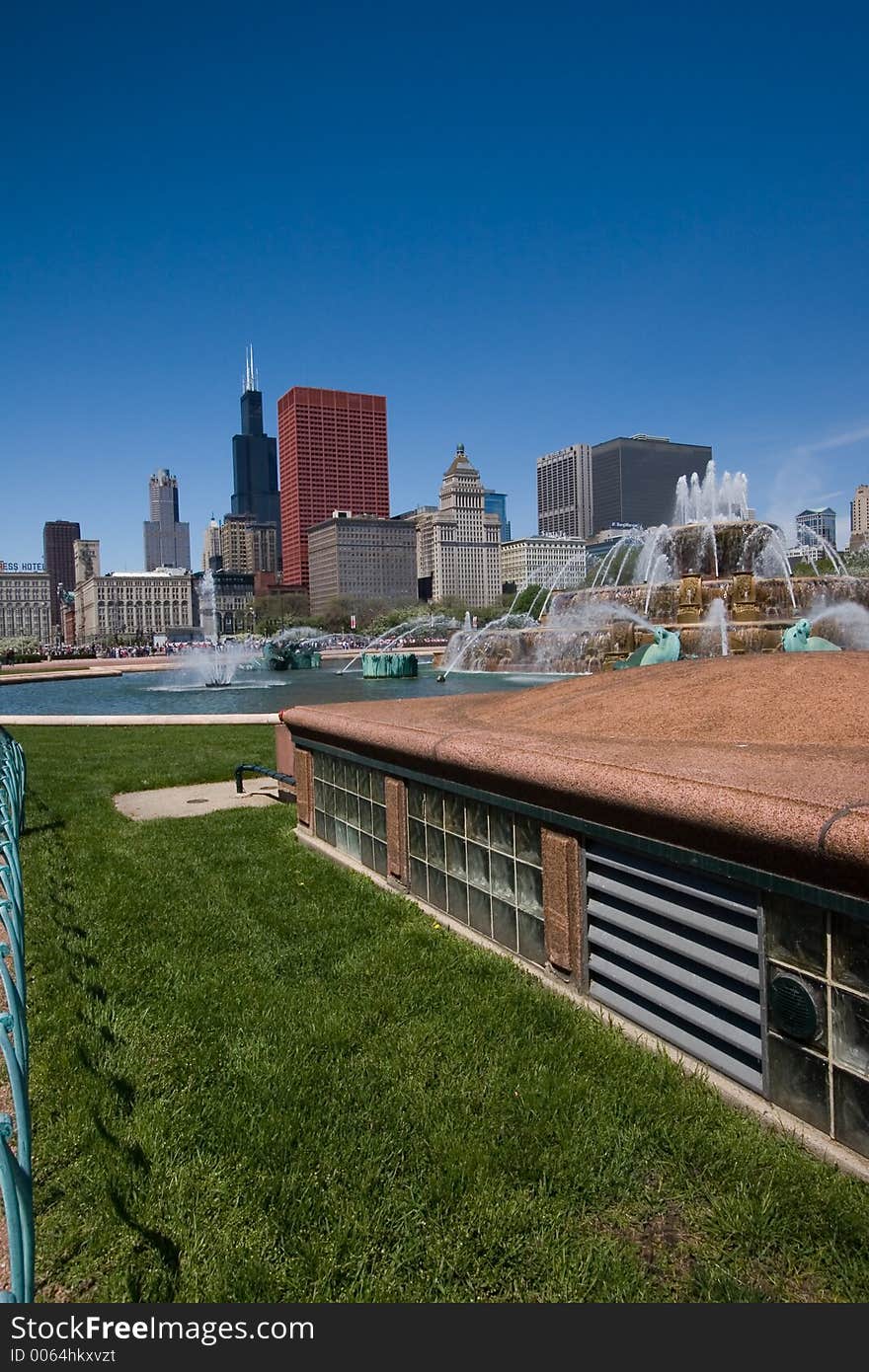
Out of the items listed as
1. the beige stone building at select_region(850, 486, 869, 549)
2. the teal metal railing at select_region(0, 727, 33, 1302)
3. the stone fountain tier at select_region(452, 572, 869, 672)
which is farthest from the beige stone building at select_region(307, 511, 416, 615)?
the teal metal railing at select_region(0, 727, 33, 1302)

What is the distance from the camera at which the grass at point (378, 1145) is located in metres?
2.91

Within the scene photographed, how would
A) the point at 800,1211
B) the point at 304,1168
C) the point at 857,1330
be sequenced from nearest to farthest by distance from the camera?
1. the point at 857,1330
2. the point at 800,1211
3. the point at 304,1168

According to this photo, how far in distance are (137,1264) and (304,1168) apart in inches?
27.4

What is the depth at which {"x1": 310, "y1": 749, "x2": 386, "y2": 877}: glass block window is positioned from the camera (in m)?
7.15

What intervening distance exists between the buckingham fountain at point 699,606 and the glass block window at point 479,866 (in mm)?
24013

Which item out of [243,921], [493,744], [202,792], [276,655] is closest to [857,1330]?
[493,744]

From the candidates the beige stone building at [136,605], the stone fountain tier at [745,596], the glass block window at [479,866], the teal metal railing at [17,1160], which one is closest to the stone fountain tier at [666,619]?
the stone fountain tier at [745,596]

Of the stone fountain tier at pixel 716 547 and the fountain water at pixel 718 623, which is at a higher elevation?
the stone fountain tier at pixel 716 547

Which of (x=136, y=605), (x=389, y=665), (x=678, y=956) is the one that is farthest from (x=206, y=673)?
(x=136, y=605)

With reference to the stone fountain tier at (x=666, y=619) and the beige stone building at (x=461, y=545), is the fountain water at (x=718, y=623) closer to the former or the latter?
the stone fountain tier at (x=666, y=619)

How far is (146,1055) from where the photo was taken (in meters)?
4.43

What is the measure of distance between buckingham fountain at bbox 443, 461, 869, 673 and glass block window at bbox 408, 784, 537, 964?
24.0 meters

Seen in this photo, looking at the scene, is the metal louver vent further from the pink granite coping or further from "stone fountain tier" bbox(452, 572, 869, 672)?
"stone fountain tier" bbox(452, 572, 869, 672)

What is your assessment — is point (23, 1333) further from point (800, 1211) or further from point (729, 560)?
point (729, 560)
